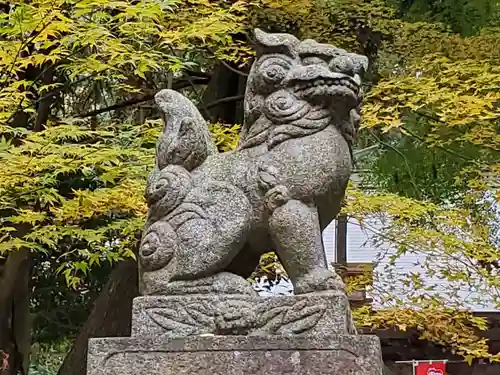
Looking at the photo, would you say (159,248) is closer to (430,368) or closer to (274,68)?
(274,68)

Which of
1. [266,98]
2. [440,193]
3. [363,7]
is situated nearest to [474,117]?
[363,7]

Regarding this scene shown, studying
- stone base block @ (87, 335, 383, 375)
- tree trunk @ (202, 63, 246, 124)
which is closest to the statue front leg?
stone base block @ (87, 335, 383, 375)

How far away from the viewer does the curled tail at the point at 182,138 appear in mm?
3301

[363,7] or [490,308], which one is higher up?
[363,7]

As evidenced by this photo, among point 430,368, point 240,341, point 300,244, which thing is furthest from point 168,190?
point 430,368

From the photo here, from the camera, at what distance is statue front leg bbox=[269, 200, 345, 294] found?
3107 mm

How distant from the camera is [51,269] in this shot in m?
8.20

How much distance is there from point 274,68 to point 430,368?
541 centimetres

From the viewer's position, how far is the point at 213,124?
6.15m

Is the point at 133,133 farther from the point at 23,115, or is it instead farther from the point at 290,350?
the point at 290,350

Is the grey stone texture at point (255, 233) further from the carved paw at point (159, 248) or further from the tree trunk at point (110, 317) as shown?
the tree trunk at point (110, 317)

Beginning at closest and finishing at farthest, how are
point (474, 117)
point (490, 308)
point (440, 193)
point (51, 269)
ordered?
point (474, 117) → point (440, 193) → point (51, 269) → point (490, 308)

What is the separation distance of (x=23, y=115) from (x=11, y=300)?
1.49 m

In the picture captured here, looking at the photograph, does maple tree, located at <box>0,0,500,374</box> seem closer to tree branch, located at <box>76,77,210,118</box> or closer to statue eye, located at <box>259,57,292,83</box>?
tree branch, located at <box>76,77,210,118</box>
